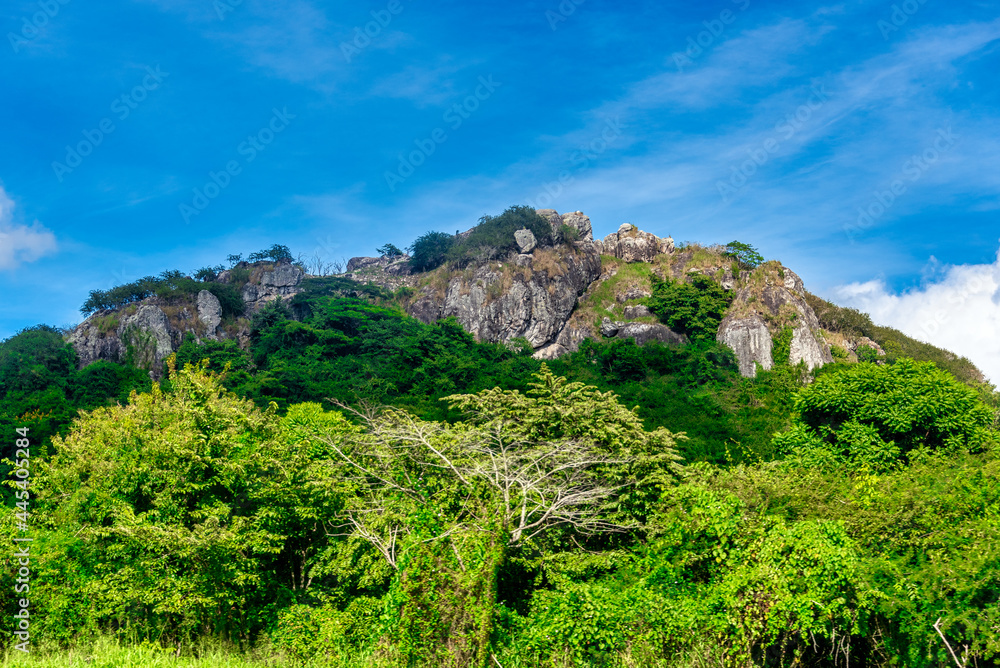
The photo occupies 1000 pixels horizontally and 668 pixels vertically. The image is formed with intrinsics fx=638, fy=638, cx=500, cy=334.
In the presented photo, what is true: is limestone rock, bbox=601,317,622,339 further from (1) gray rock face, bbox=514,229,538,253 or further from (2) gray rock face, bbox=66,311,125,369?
(2) gray rock face, bbox=66,311,125,369

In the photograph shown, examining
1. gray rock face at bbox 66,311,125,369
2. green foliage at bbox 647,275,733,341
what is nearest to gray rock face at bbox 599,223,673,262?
green foliage at bbox 647,275,733,341

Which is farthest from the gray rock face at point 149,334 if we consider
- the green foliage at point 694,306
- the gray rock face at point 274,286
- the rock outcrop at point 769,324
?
the rock outcrop at point 769,324

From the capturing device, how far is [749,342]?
37.7m

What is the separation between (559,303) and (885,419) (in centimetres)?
2788

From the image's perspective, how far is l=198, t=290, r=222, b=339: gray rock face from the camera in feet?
141

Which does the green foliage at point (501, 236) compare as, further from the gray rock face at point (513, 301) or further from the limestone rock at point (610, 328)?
the limestone rock at point (610, 328)

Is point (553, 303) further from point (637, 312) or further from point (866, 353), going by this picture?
point (866, 353)

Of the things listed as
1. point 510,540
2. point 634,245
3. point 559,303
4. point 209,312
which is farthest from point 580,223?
point 510,540

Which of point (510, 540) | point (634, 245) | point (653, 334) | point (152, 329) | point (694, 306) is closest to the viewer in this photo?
point (510, 540)

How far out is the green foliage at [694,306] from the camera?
4078cm

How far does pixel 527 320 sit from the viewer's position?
4350 cm

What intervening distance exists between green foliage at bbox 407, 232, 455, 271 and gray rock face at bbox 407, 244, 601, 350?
16.1 ft

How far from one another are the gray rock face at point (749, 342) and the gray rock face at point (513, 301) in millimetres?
11230

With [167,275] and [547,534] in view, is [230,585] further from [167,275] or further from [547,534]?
[167,275]
